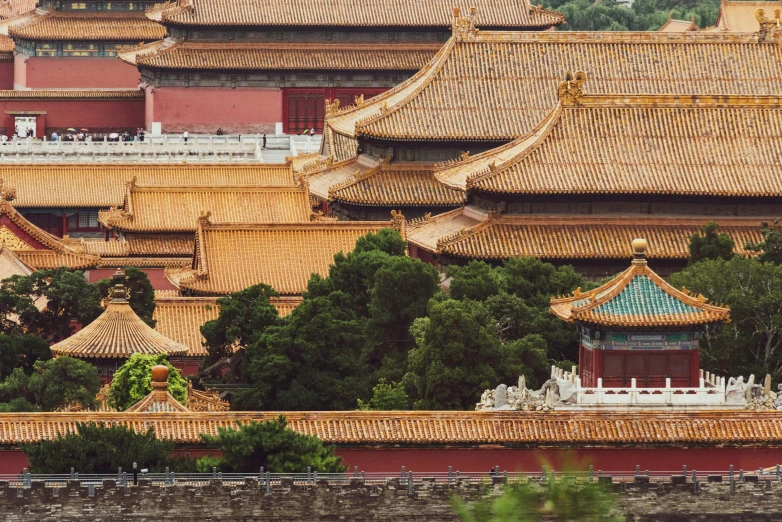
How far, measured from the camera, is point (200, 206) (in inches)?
3007

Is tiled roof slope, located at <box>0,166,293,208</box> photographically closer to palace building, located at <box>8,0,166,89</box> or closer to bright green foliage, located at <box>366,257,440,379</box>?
palace building, located at <box>8,0,166,89</box>

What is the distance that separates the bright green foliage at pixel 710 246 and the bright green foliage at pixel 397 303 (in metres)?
7.02

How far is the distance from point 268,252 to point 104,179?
66.8 feet

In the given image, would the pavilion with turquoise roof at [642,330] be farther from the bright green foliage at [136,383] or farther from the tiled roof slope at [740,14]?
the tiled roof slope at [740,14]

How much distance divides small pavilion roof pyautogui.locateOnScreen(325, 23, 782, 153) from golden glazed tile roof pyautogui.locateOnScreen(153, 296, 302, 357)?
11.3 metres

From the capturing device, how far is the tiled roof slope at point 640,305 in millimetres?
49625

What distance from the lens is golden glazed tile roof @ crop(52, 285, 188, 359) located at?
54281mm

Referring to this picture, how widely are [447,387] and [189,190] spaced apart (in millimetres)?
27023

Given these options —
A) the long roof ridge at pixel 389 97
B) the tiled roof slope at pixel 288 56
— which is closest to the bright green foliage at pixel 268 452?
the long roof ridge at pixel 389 97

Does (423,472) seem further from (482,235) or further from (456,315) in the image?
(482,235)

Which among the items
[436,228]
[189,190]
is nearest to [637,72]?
[436,228]

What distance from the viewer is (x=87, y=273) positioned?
71375 mm

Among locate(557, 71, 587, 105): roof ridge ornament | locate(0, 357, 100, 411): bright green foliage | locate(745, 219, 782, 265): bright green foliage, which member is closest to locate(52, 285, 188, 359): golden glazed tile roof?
locate(0, 357, 100, 411): bright green foliage

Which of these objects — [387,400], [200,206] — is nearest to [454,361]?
[387,400]
